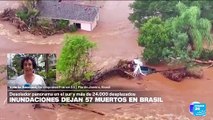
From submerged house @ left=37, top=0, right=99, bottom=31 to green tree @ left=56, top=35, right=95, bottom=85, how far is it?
12.3 ft

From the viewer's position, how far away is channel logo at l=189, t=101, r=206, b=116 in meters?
15.0

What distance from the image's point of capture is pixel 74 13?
63.2 feet

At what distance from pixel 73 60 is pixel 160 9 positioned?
15.9ft

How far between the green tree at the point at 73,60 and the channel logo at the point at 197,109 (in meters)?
2.86

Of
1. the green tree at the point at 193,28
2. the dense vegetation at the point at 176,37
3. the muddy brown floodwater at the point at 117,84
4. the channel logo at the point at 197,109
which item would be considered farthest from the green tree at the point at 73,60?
the green tree at the point at 193,28

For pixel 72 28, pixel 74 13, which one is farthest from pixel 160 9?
pixel 72 28

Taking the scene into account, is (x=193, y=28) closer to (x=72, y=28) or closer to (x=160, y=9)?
(x=160, y=9)

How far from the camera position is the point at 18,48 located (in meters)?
18.1

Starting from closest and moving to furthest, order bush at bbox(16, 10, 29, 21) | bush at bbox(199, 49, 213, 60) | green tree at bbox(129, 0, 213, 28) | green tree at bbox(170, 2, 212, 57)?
green tree at bbox(170, 2, 212, 57) → bush at bbox(199, 49, 213, 60) → green tree at bbox(129, 0, 213, 28) → bush at bbox(16, 10, 29, 21)

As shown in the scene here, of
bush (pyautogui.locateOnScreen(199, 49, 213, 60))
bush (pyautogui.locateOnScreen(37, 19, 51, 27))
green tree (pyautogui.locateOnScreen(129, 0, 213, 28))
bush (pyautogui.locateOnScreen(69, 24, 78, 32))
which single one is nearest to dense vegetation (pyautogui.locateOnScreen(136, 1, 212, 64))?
bush (pyautogui.locateOnScreen(199, 49, 213, 60))

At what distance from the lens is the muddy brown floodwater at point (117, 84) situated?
48.9ft
